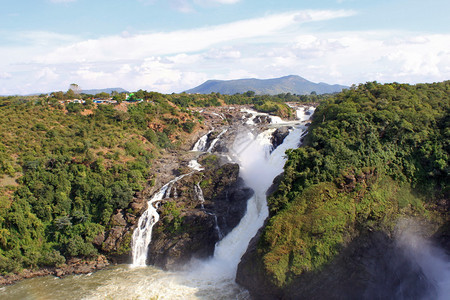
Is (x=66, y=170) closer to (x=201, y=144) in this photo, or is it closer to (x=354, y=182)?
(x=201, y=144)

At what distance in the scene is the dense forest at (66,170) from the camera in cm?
2991

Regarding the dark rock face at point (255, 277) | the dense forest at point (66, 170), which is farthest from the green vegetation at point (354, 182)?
the dense forest at point (66, 170)

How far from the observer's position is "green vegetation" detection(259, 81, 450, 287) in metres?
22.8

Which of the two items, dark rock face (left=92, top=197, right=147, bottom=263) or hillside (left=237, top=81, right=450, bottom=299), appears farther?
dark rock face (left=92, top=197, right=147, bottom=263)

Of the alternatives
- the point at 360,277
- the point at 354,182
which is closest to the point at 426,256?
the point at 360,277

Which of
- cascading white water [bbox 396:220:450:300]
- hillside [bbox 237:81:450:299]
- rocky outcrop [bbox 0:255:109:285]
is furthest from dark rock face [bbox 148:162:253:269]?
cascading white water [bbox 396:220:450:300]

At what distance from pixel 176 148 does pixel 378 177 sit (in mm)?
33750

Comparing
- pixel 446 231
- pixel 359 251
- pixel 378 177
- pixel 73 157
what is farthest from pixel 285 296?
pixel 73 157

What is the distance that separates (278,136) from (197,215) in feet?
69.2

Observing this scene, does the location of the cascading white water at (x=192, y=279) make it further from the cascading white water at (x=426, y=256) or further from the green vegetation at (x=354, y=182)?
the green vegetation at (x=354, y=182)

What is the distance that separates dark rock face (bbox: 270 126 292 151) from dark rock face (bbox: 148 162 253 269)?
10.9 meters

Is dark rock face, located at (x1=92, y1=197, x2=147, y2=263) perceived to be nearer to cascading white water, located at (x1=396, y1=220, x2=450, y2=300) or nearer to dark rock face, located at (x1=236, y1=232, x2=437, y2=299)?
dark rock face, located at (x1=236, y1=232, x2=437, y2=299)

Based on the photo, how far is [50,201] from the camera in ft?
108

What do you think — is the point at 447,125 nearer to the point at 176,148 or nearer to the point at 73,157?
the point at 176,148
